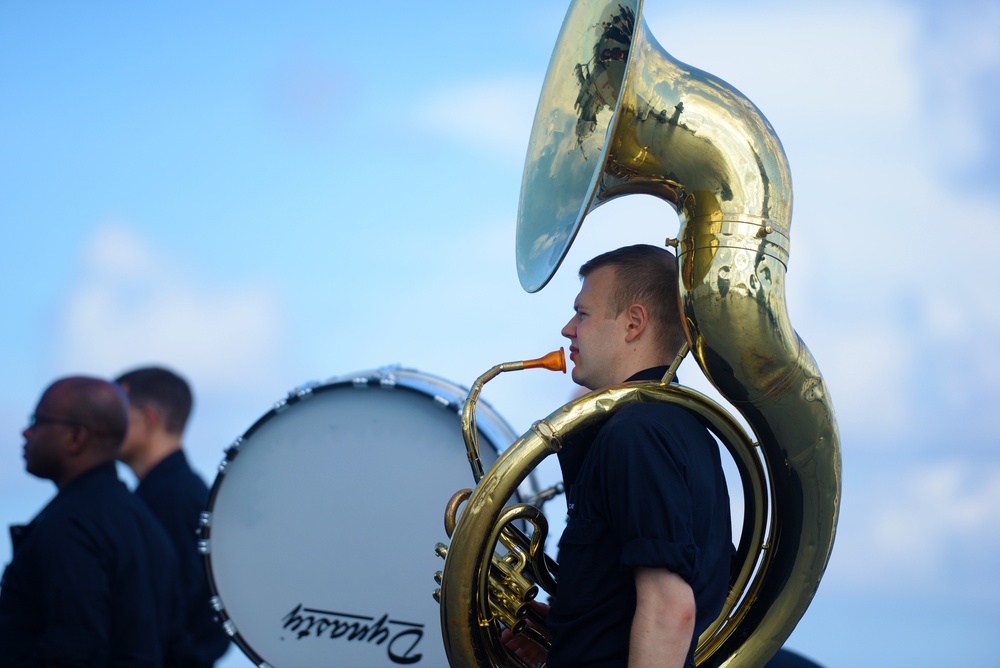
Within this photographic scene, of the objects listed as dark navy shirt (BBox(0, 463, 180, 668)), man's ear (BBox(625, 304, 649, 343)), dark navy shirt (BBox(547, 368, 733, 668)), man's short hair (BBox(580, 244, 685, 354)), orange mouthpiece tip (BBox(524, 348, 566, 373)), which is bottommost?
dark navy shirt (BBox(0, 463, 180, 668))

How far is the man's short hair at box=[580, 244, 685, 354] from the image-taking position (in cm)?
246

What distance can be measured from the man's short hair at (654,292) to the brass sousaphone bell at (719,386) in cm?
15

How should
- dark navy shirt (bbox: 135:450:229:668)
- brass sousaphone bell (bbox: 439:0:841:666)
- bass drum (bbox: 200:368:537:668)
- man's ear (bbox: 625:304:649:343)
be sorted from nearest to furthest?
brass sousaphone bell (bbox: 439:0:841:666), man's ear (bbox: 625:304:649:343), bass drum (bbox: 200:368:537:668), dark navy shirt (bbox: 135:450:229:668)

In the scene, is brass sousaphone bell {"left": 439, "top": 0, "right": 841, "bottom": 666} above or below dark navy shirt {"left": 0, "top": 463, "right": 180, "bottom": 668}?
above

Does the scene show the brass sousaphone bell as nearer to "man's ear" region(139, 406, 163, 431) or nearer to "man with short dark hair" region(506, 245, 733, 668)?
"man with short dark hair" region(506, 245, 733, 668)

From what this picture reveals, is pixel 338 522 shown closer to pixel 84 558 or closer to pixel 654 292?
pixel 84 558

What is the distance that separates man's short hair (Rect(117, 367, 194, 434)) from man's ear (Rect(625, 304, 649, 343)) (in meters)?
3.71

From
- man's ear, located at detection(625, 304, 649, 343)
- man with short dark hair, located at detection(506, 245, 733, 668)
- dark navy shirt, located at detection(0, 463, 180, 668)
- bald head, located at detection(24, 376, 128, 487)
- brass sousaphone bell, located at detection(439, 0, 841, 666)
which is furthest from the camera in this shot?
bald head, located at detection(24, 376, 128, 487)

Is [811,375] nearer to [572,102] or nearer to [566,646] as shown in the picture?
[566,646]

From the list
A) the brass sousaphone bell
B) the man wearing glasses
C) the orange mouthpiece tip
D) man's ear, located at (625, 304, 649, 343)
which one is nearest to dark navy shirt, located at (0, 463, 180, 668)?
the man wearing glasses

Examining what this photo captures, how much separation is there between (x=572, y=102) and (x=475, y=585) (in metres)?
1.22

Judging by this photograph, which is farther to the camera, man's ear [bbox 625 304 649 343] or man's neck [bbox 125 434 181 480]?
man's neck [bbox 125 434 181 480]

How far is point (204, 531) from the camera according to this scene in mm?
3490

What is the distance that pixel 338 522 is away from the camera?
347 centimetres
